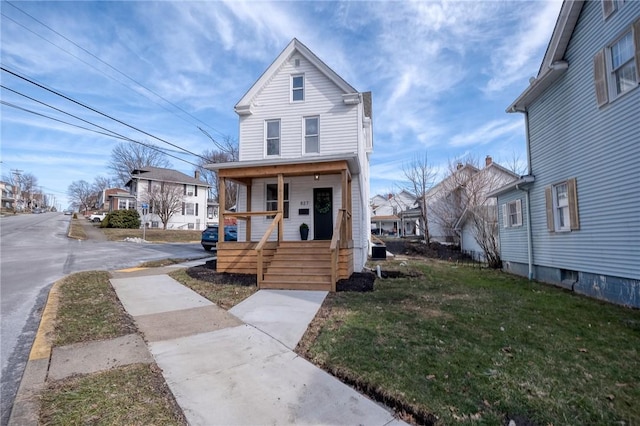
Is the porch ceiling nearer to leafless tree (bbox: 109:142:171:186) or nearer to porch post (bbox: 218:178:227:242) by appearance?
porch post (bbox: 218:178:227:242)

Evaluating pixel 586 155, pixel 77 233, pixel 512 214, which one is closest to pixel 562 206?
pixel 586 155

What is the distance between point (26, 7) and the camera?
964 cm

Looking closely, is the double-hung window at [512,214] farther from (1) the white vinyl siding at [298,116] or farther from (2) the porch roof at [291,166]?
(2) the porch roof at [291,166]

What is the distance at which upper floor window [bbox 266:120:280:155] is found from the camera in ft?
40.1

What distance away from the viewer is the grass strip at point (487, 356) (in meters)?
2.72

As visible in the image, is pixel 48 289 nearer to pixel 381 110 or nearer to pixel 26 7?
pixel 26 7

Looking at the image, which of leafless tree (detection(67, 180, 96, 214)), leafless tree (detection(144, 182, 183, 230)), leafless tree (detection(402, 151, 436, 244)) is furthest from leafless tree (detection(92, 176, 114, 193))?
leafless tree (detection(402, 151, 436, 244))

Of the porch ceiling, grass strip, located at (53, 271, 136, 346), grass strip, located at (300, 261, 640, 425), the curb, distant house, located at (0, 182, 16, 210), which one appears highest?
distant house, located at (0, 182, 16, 210)

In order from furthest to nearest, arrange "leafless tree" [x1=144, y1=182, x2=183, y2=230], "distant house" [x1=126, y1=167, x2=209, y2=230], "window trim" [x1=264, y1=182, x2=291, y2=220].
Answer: "distant house" [x1=126, y1=167, x2=209, y2=230], "leafless tree" [x1=144, y1=182, x2=183, y2=230], "window trim" [x1=264, y1=182, x2=291, y2=220]

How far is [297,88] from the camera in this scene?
40.1ft

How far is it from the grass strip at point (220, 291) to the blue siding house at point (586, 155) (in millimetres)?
8209

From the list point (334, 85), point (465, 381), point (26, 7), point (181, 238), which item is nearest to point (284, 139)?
point (334, 85)

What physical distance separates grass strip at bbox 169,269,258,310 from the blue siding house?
8209 millimetres

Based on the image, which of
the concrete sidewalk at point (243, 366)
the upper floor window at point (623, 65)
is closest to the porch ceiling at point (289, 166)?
the concrete sidewalk at point (243, 366)
